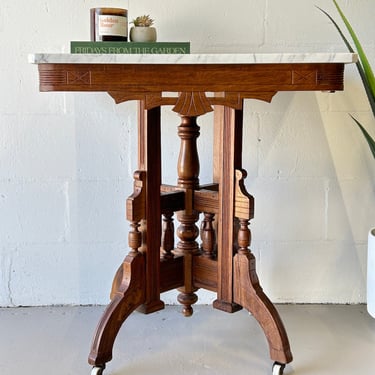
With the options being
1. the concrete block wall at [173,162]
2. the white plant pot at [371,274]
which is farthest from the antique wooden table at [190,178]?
the white plant pot at [371,274]

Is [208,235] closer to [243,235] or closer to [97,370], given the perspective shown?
[243,235]

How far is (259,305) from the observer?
170 cm

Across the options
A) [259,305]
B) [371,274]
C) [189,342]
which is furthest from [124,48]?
[371,274]

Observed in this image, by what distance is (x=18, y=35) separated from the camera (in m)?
2.08

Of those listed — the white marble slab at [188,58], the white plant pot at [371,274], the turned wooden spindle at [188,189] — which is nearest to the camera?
the white marble slab at [188,58]

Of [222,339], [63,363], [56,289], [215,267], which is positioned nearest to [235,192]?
[215,267]

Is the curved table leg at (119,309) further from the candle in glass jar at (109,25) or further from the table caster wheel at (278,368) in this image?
the candle in glass jar at (109,25)

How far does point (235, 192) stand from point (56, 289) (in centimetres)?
86

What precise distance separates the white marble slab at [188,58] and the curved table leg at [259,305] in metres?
0.57

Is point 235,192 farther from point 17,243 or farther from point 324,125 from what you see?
point 17,243

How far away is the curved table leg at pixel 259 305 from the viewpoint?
66.2 inches

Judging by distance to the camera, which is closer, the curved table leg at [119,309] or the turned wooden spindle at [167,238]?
the curved table leg at [119,309]

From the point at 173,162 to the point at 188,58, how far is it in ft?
2.43

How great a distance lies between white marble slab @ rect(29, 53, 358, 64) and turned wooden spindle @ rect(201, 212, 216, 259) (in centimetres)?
55
